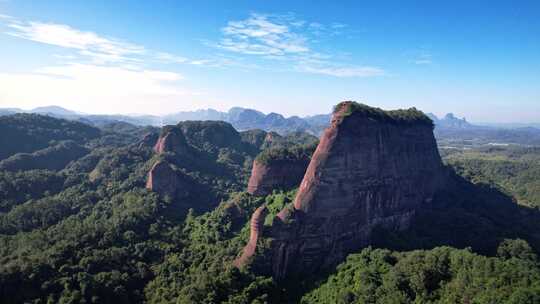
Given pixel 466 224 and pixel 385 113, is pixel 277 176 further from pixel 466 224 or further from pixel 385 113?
pixel 466 224

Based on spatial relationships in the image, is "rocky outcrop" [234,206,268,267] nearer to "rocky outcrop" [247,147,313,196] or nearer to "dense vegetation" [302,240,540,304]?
"dense vegetation" [302,240,540,304]

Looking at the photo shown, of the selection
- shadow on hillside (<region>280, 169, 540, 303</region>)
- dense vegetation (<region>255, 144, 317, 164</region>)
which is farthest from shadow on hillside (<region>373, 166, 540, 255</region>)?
dense vegetation (<region>255, 144, 317, 164</region>)

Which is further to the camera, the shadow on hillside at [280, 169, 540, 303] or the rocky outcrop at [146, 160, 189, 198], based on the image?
the rocky outcrop at [146, 160, 189, 198]

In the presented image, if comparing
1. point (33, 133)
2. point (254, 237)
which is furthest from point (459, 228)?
point (33, 133)

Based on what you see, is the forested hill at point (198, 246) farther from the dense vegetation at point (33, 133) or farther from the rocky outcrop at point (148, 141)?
the dense vegetation at point (33, 133)

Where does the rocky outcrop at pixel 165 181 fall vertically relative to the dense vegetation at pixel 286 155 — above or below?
below

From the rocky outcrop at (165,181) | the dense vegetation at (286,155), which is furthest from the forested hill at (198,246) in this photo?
the rocky outcrop at (165,181)
